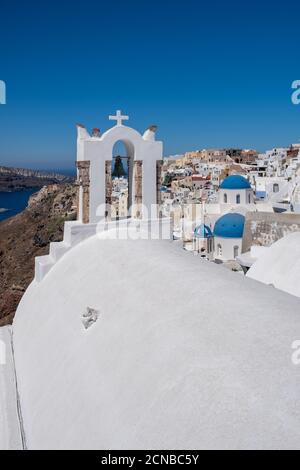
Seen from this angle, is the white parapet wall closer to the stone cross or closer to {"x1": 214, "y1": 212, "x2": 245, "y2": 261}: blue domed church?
the stone cross

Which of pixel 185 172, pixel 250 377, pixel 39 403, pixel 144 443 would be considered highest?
pixel 185 172

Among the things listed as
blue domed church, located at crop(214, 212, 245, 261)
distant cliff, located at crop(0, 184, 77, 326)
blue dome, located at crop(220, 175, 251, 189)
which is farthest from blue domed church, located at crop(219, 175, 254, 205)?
distant cliff, located at crop(0, 184, 77, 326)

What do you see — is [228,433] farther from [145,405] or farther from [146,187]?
[146,187]

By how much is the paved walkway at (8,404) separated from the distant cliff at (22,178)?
147489 mm

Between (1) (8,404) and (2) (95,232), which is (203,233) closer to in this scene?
(2) (95,232)

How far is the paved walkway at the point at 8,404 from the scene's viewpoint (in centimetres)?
410

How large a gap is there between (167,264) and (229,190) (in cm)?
2386

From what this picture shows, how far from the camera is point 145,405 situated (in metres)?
2.92

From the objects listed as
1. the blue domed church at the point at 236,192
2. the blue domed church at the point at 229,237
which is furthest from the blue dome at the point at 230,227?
the blue domed church at the point at 236,192

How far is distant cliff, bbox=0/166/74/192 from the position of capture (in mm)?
159125

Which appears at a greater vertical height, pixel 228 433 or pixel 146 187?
pixel 146 187

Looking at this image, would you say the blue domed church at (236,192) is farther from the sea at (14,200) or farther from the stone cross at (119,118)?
the sea at (14,200)

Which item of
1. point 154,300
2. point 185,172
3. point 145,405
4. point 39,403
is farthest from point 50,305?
point 185,172

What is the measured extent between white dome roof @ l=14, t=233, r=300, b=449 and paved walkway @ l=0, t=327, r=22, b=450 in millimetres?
117
